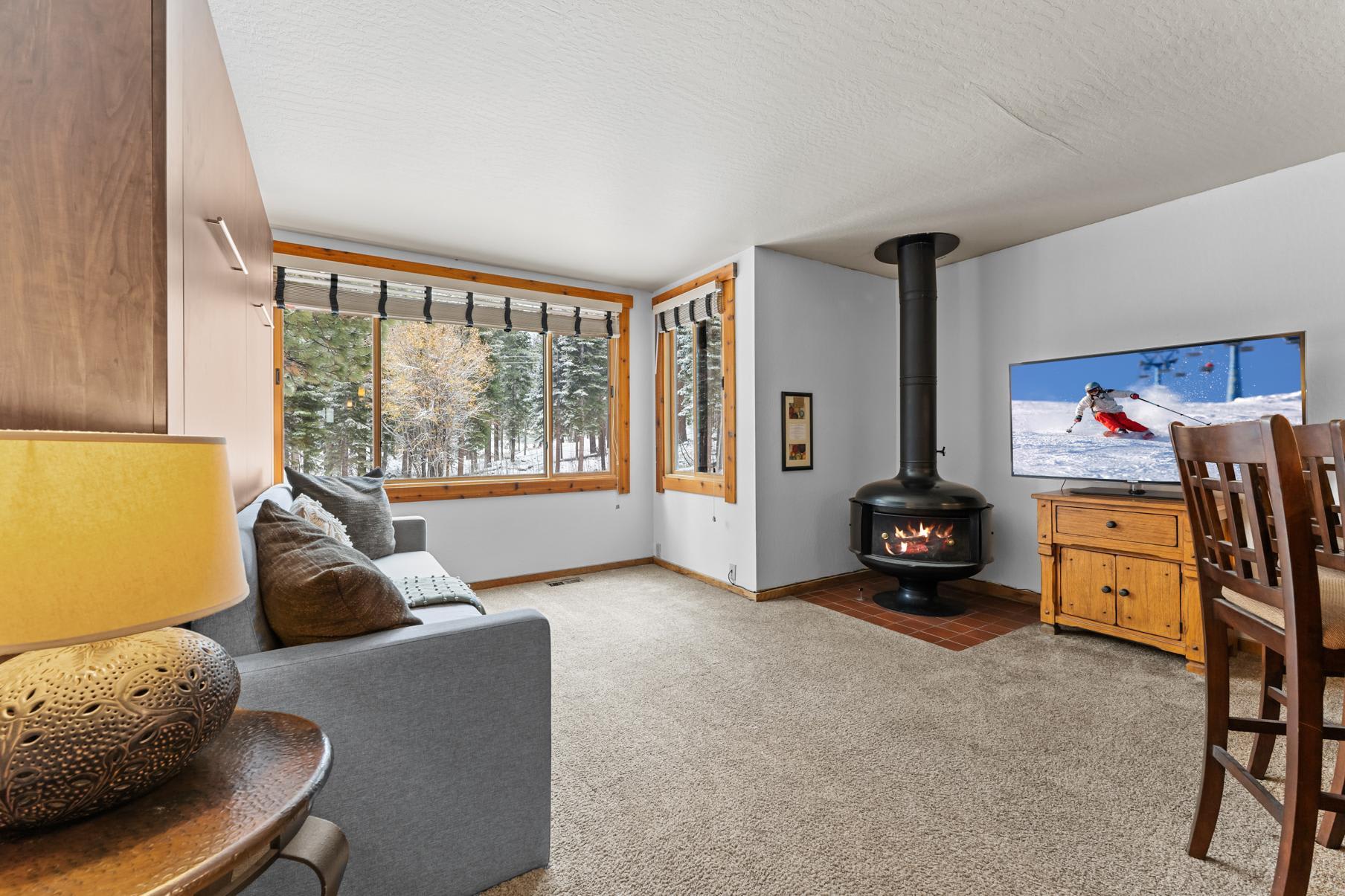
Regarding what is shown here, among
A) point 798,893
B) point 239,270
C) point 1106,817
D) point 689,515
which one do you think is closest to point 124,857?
point 798,893

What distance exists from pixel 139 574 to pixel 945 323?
480 cm

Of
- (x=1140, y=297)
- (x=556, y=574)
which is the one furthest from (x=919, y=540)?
(x=556, y=574)

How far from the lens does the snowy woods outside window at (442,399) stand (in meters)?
3.96

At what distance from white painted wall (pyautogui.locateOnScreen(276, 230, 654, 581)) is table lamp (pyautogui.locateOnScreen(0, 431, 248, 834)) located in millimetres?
3575

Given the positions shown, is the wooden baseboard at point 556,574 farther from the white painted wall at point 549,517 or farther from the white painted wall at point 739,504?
the white painted wall at point 739,504

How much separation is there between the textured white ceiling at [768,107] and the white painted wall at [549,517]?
Answer: 4.94 feet

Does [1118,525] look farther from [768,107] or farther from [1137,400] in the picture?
[768,107]

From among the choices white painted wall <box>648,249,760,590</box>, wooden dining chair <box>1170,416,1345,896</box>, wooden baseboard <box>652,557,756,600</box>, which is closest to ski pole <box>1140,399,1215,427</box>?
wooden dining chair <box>1170,416,1345,896</box>

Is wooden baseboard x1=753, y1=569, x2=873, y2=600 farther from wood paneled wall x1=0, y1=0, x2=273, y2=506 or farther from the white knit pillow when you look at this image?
wood paneled wall x1=0, y1=0, x2=273, y2=506

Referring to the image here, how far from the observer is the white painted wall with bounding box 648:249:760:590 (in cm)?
416

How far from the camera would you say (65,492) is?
2.15ft

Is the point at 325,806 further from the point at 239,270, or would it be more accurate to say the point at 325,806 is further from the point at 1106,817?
the point at 1106,817

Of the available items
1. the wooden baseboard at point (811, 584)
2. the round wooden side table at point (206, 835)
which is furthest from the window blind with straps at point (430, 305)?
the round wooden side table at point (206, 835)

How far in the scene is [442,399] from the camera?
4418mm
